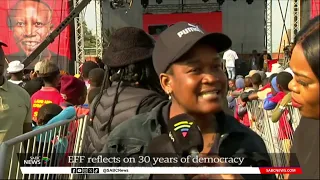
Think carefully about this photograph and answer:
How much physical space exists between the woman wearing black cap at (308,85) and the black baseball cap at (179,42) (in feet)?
0.82

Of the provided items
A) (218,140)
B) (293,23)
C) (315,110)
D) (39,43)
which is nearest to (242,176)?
(218,140)

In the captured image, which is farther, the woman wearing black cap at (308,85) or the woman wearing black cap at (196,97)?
the woman wearing black cap at (196,97)

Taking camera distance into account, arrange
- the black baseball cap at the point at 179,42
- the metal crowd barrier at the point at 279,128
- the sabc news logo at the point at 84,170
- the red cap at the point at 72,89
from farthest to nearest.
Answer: the red cap at the point at 72,89
the metal crowd barrier at the point at 279,128
the sabc news logo at the point at 84,170
the black baseball cap at the point at 179,42

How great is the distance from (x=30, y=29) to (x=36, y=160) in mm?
10683

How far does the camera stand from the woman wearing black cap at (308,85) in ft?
4.48

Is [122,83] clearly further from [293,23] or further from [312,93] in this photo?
[293,23]

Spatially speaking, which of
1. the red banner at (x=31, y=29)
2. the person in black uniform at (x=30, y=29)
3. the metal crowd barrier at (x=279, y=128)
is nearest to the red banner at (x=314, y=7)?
the red banner at (x=31, y=29)

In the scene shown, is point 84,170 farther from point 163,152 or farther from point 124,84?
point 124,84

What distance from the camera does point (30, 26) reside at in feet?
40.9

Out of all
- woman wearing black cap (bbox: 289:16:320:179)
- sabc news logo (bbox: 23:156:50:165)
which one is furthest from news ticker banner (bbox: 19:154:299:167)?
sabc news logo (bbox: 23:156:50:165)

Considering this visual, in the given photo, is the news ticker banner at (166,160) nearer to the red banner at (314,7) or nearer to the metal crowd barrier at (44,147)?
the metal crowd barrier at (44,147)

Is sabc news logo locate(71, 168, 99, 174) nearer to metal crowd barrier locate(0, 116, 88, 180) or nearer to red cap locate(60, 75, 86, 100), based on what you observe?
metal crowd barrier locate(0, 116, 88, 180)

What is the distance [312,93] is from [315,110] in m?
0.06

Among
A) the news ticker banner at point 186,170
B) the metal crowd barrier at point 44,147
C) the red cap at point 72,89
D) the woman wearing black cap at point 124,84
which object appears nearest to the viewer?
the news ticker banner at point 186,170
